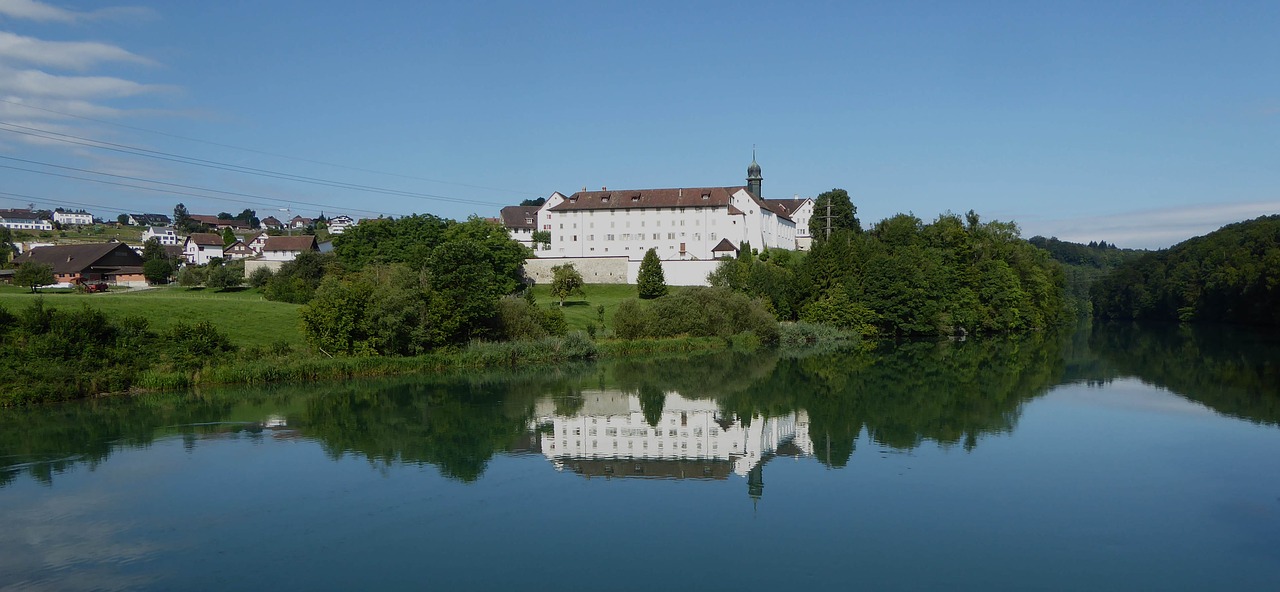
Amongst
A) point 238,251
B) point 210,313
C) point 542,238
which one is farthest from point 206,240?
point 210,313

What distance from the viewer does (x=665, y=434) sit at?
68.1 feet

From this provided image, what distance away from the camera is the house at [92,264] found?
5481 cm

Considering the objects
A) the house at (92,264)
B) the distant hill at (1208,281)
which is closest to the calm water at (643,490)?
the house at (92,264)

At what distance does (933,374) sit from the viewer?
110 feet

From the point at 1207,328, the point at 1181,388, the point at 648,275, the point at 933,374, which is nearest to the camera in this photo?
the point at 1181,388

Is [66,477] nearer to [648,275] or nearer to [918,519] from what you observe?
[918,519]

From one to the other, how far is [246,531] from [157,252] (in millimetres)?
72800

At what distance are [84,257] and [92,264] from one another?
50.4 inches

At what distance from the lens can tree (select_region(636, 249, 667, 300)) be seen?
5709 cm

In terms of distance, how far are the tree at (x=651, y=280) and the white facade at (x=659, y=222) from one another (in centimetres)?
1078

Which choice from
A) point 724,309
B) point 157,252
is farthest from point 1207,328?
point 157,252

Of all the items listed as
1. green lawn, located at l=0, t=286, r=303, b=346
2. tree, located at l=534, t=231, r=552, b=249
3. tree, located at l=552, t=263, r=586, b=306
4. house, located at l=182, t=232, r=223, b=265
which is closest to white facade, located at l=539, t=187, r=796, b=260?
tree, located at l=534, t=231, r=552, b=249

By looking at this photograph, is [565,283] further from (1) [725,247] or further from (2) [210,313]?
(2) [210,313]

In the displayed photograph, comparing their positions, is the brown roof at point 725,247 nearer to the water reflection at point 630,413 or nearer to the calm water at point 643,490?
the water reflection at point 630,413
